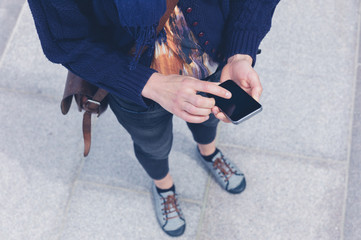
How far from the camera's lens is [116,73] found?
3.46 ft

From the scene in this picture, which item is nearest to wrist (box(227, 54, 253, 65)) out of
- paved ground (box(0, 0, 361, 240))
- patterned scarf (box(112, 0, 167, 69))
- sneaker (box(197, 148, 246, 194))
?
patterned scarf (box(112, 0, 167, 69))

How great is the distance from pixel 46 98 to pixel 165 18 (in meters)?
1.62

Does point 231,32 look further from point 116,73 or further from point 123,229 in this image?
point 123,229

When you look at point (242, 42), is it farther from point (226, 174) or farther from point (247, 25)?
point (226, 174)

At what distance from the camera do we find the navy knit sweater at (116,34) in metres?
0.91

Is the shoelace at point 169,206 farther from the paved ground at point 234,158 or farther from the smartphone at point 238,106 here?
the smartphone at point 238,106

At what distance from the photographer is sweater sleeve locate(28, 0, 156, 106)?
0.88 m

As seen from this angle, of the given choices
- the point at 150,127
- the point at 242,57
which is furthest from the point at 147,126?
the point at 242,57

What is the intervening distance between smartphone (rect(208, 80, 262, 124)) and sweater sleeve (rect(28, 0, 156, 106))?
0.84 feet

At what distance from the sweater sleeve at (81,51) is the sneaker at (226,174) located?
3.50 ft

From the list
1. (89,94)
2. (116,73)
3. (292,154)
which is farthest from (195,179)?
(116,73)

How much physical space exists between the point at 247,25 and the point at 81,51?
0.58 metres

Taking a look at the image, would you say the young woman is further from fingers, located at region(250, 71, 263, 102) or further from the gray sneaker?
the gray sneaker

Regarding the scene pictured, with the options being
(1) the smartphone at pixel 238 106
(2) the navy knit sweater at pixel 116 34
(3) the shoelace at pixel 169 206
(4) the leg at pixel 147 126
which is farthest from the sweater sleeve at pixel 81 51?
(3) the shoelace at pixel 169 206
